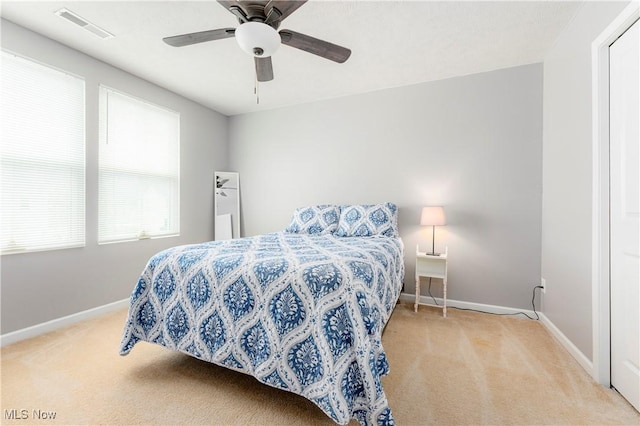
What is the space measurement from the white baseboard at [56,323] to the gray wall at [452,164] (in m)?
2.26

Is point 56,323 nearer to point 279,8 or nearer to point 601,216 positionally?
point 279,8

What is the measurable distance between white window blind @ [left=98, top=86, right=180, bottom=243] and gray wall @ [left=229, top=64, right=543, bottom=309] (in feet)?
4.90

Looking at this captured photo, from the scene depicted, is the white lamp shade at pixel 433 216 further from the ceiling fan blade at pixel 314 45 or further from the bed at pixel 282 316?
the ceiling fan blade at pixel 314 45

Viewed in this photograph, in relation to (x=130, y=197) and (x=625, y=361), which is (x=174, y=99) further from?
(x=625, y=361)

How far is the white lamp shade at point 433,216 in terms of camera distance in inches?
112

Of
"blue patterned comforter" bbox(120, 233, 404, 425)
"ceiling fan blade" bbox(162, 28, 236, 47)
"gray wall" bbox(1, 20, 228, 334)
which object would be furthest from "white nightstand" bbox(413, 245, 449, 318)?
"gray wall" bbox(1, 20, 228, 334)

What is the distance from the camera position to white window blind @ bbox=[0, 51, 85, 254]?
7.34 ft

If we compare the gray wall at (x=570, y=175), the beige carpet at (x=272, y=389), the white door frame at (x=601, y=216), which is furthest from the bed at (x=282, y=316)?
the gray wall at (x=570, y=175)

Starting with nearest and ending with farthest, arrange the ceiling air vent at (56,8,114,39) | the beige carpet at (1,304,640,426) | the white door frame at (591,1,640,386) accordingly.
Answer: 1. the beige carpet at (1,304,640,426)
2. the white door frame at (591,1,640,386)
3. the ceiling air vent at (56,8,114,39)

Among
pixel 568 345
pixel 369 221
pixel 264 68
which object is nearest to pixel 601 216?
pixel 568 345

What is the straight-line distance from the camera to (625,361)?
1.58 m

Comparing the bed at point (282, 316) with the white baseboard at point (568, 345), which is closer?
the bed at point (282, 316)

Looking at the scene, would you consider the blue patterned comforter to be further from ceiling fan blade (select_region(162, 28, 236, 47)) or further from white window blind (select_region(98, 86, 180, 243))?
white window blind (select_region(98, 86, 180, 243))

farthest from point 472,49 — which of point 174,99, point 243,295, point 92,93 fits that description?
point 92,93
